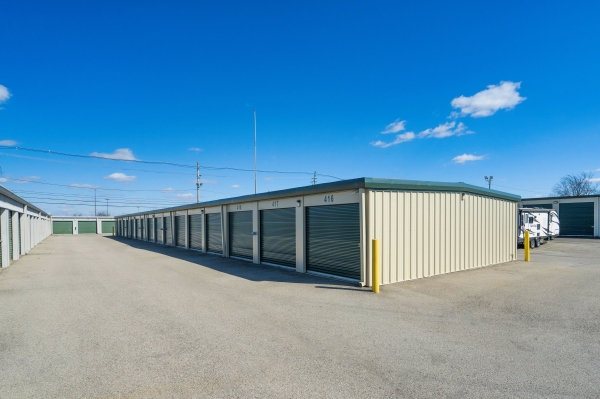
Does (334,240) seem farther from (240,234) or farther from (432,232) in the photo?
Answer: (240,234)

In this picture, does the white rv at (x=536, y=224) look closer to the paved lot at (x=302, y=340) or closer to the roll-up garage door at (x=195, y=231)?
the paved lot at (x=302, y=340)

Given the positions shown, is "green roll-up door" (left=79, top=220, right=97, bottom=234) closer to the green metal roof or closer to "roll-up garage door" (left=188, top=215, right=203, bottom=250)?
"roll-up garage door" (left=188, top=215, right=203, bottom=250)

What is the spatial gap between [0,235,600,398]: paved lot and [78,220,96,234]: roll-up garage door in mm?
58531

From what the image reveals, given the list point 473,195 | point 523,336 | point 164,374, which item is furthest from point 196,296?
point 473,195

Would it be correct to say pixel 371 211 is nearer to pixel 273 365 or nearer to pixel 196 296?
pixel 196 296

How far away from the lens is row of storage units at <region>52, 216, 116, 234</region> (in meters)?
58.2

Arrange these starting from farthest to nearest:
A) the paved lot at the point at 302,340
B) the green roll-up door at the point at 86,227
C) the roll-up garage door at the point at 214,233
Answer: the green roll-up door at the point at 86,227 → the roll-up garage door at the point at 214,233 → the paved lot at the point at 302,340

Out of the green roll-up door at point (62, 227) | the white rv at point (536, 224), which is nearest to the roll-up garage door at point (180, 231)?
the white rv at point (536, 224)

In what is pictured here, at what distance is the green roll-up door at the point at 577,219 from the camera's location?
29581 mm

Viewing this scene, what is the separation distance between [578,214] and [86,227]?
69.7 meters

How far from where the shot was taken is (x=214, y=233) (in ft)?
64.7

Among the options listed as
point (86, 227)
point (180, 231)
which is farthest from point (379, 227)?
point (86, 227)

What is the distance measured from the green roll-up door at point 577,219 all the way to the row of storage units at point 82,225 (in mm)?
62521

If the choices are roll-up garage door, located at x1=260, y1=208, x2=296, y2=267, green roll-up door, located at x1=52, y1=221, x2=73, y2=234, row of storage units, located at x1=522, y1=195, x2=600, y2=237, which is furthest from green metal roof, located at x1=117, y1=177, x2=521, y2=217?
green roll-up door, located at x1=52, y1=221, x2=73, y2=234
